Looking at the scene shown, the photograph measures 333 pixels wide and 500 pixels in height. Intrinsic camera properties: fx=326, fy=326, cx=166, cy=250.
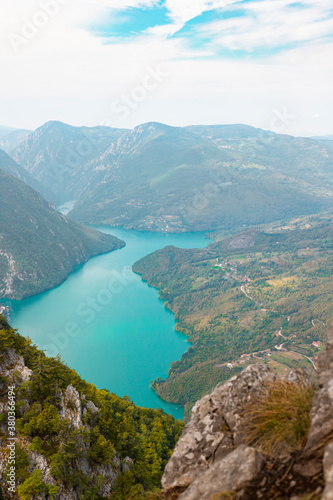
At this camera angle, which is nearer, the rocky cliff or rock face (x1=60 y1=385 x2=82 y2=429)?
the rocky cliff

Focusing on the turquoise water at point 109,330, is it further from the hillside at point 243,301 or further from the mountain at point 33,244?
the mountain at point 33,244

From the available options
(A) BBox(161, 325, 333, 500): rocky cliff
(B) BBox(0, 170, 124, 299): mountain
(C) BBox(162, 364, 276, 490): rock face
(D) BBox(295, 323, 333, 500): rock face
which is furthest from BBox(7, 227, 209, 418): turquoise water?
(D) BBox(295, 323, 333, 500): rock face

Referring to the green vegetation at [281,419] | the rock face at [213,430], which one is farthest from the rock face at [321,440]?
the rock face at [213,430]

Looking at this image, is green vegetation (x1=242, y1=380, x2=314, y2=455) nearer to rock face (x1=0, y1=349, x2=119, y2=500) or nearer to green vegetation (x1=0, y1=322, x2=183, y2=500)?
green vegetation (x1=0, y1=322, x2=183, y2=500)

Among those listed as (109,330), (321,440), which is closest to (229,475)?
(321,440)

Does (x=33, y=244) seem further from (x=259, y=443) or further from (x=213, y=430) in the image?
(x=259, y=443)

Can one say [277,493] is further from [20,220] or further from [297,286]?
[20,220]
